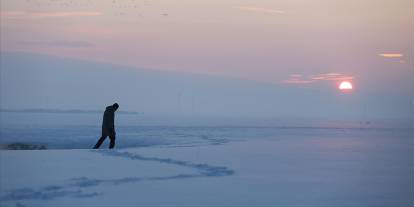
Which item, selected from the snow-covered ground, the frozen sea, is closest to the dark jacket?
the frozen sea

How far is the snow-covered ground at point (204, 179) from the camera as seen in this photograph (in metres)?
6.07

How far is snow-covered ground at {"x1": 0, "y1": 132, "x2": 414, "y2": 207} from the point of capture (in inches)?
239

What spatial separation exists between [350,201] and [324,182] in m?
1.41

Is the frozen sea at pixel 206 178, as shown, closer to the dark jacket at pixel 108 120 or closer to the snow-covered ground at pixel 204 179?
the snow-covered ground at pixel 204 179

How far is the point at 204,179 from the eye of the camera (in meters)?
7.59

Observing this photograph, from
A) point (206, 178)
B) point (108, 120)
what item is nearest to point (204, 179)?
point (206, 178)

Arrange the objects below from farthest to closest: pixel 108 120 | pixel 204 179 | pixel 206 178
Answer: pixel 108 120 → pixel 206 178 → pixel 204 179

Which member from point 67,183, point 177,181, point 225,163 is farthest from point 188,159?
point 67,183

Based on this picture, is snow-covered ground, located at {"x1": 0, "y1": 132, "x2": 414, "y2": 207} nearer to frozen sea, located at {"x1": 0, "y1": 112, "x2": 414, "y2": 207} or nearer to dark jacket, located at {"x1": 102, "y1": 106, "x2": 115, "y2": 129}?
frozen sea, located at {"x1": 0, "y1": 112, "x2": 414, "y2": 207}

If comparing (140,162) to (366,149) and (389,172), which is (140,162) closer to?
(389,172)

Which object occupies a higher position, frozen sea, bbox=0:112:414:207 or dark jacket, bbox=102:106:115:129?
dark jacket, bbox=102:106:115:129

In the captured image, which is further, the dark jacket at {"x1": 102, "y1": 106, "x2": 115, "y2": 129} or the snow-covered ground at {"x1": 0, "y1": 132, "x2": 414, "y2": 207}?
the dark jacket at {"x1": 102, "y1": 106, "x2": 115, "y2": 129}

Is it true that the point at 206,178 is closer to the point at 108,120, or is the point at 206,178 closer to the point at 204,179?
the point at 204,179

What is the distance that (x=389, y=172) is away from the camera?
8.83m
